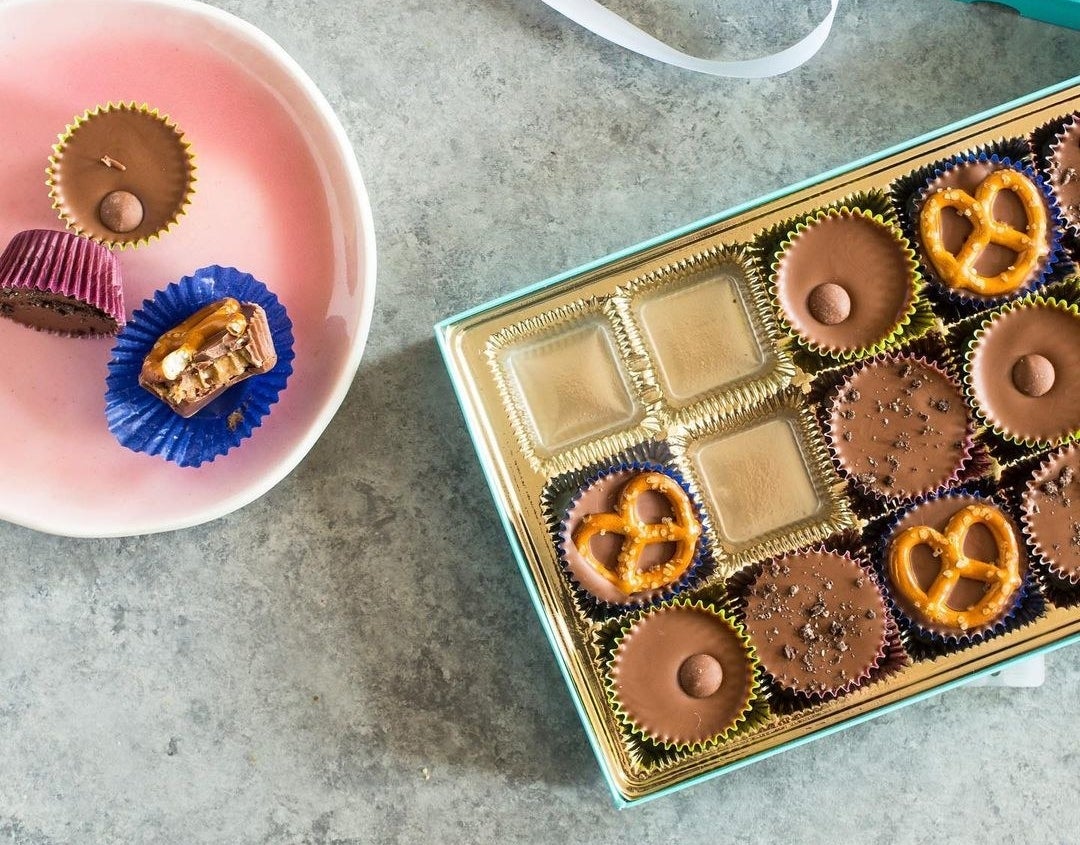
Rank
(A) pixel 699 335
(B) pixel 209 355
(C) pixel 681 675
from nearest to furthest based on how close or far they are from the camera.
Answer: (B) pixel 209 355 < (C) pixel 681 675 < (A) pixel 699 335

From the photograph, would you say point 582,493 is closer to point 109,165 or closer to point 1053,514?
point 1053,514

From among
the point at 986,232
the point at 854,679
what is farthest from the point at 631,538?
the point at 986,232

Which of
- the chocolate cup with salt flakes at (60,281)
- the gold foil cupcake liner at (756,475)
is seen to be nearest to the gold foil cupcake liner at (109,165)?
the chocolate cup with salt flakes at (60,281)

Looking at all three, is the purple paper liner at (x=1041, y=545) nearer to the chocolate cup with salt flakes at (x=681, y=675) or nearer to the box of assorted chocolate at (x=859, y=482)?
the box of assorted chocolate at (x=859, y=482)

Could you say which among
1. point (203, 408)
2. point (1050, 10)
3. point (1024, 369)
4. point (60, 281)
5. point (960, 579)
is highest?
point (60, 281)

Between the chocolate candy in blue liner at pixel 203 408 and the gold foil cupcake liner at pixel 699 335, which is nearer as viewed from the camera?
the chocolate candy in blue liner at pixel 203 408

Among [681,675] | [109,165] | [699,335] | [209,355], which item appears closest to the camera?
[209,355]
